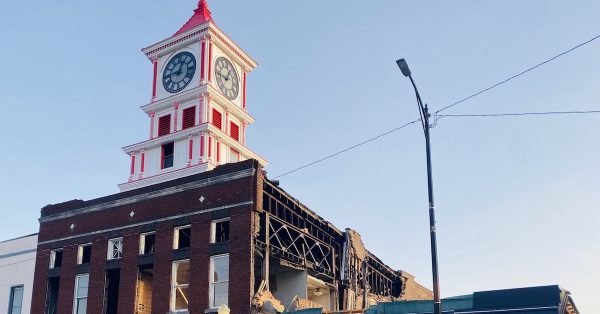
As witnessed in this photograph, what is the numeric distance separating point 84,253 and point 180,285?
7645mm

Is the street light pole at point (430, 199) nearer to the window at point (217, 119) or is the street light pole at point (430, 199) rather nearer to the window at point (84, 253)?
the window at point (84, 253)

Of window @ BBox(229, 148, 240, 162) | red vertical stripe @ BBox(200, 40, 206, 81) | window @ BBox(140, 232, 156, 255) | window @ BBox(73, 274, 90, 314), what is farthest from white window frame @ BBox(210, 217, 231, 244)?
red vertical stripe @ BBox(200, 40, 206, 81)

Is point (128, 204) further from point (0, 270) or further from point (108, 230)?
point (0, 270)

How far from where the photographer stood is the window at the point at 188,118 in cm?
4700

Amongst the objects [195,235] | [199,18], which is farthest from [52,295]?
[199,18]

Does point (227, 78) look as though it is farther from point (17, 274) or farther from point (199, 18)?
point (17, 274)

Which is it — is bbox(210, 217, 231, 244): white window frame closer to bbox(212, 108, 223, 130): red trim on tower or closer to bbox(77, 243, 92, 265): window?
bbox(77, 243, 92, 265): window

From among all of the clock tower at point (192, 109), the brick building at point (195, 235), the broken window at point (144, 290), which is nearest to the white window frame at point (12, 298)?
the brick building at point (195, 235)

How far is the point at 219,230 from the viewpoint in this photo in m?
35.0

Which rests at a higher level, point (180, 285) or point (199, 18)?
point (199, 18)

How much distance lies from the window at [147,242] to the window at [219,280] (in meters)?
4.51

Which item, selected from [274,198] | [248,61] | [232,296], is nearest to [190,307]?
[232,296]

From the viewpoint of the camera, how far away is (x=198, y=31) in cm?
4831

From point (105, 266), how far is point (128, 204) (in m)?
3.44
